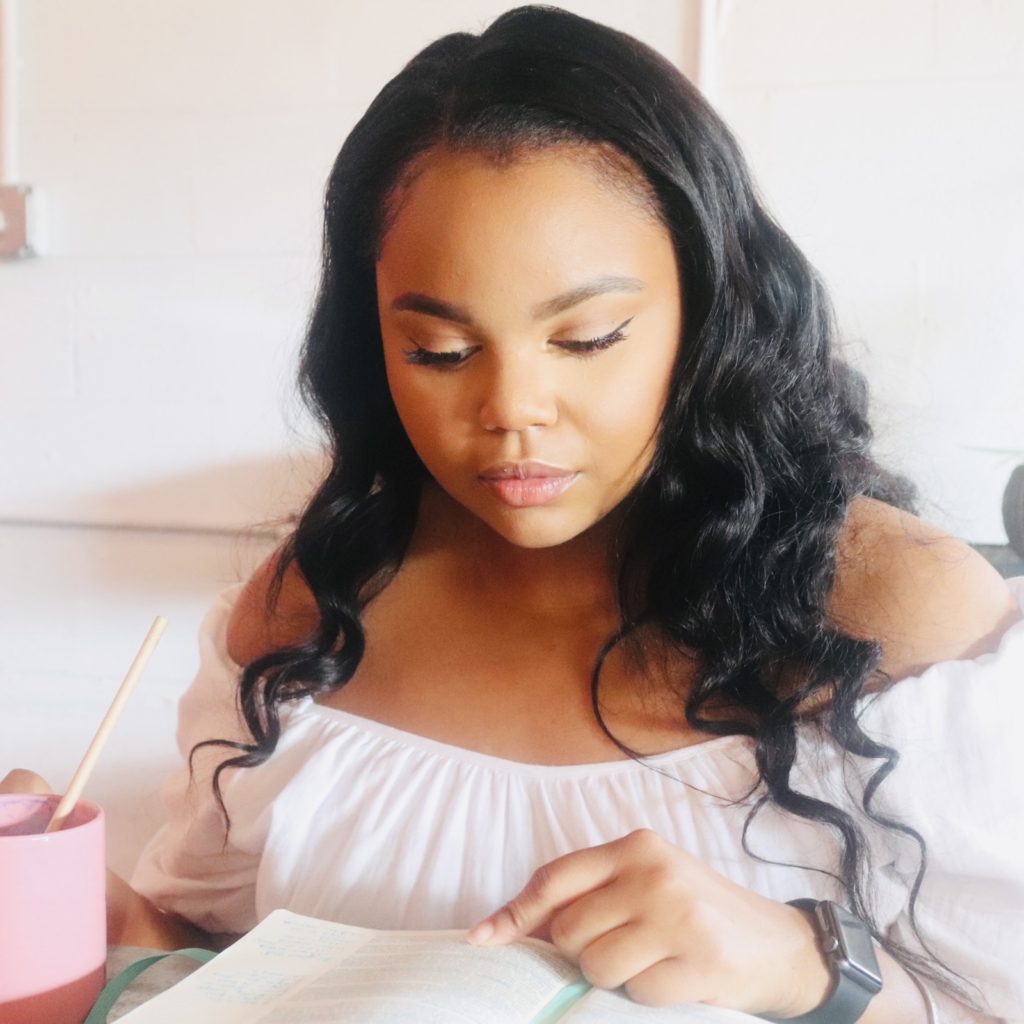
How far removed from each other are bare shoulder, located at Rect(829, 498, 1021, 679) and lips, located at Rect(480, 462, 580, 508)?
231 millimetres

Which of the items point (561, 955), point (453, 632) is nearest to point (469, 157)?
point (453, 632)

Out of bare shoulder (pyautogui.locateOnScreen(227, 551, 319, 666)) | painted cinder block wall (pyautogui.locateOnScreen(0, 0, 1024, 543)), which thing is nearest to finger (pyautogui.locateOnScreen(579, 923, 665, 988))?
bare shoulder (pyautogui.locateOnScreen(227, 551, 319, 666))

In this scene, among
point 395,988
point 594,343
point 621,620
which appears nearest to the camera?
point 395,988

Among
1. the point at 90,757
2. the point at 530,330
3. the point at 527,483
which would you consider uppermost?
the point at 530,330

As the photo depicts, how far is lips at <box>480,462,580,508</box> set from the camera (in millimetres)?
762

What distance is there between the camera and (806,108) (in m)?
1.17

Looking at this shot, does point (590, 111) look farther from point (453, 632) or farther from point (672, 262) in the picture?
point (453, 632)

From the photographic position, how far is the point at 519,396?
0.73 m

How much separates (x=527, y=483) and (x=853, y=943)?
0.34m

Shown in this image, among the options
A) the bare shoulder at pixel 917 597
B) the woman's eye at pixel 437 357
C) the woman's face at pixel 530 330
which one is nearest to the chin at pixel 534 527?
the woman's face at pixel 530 330

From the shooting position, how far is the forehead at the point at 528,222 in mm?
718

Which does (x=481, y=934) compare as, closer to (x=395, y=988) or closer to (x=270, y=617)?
(x=395, y=988)

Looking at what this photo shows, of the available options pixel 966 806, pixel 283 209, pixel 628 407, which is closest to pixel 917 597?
pixel 966 806

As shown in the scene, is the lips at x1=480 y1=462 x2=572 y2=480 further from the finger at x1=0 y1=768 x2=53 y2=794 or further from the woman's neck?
the finger at x1=0 y1=768 x2=53 y2=794
